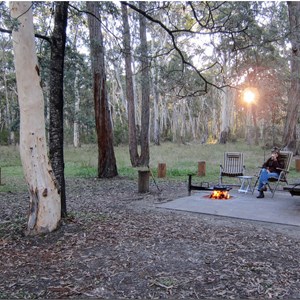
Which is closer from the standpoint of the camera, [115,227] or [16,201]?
[115,227]

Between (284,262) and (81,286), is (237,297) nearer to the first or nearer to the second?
→ (284,262)

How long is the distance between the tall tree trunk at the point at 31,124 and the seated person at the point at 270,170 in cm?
484

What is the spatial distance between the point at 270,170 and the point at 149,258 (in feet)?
16.7

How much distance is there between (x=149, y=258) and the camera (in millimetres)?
3994

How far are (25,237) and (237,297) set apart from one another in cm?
294

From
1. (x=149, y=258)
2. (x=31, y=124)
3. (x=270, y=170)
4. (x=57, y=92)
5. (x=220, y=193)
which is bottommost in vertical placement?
(x=149, y=258)

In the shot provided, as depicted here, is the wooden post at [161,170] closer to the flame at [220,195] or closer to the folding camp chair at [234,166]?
the folding camp chair at [234,166]

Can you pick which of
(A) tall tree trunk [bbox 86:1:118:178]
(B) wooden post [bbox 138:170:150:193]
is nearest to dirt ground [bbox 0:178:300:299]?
(B) wooden post [bbox 138:170:150:193]

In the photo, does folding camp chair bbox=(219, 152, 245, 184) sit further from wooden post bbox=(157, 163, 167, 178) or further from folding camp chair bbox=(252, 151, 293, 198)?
wooden post bbox=(157, 163, 167, 178)

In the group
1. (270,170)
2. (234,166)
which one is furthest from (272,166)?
(234,166)

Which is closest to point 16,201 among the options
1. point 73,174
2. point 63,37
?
point 63,37

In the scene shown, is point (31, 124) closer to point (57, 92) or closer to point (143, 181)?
point (57, 92)

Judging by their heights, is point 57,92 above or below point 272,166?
above

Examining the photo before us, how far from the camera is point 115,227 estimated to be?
529 cm
